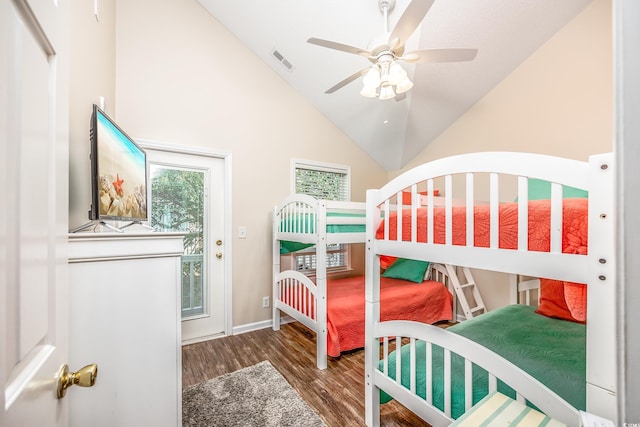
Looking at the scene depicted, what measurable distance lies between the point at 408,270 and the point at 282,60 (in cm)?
276

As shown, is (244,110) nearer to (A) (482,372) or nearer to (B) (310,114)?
(B) (310,114)

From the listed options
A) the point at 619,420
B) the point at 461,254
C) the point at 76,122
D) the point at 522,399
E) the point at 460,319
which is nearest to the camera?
the point at 619,420

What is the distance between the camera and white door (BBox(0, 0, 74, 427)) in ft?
1.21

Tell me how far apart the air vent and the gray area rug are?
294 cm

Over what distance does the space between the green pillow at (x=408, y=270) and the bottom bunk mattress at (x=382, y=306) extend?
5 centimetres

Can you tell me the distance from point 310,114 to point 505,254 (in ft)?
9.19

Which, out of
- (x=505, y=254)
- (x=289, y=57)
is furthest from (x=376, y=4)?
(x=505, y=254)

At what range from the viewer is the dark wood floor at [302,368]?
1586 millimetres

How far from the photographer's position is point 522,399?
91cm

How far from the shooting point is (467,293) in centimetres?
304

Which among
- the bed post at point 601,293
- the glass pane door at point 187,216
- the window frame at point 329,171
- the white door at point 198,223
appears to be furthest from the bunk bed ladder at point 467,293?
the glass pane door at point 187,216

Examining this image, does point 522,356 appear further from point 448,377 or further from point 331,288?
point 331,288

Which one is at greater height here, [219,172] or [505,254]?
[219,172]

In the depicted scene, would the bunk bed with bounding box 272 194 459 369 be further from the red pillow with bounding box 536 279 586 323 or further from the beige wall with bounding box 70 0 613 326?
the red pillow with bounding box 536 279 586 323
